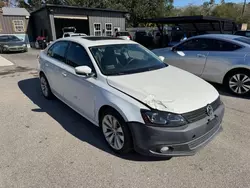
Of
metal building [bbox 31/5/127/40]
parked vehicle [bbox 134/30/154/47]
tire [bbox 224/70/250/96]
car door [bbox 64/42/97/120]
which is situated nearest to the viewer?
car door [bbox 64/42/97/120]

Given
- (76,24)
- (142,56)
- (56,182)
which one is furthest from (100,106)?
(76,24)

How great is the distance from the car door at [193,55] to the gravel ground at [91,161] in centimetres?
212

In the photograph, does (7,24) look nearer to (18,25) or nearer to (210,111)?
(18,25)

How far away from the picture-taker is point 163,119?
7.79ft

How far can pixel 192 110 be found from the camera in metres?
2.45

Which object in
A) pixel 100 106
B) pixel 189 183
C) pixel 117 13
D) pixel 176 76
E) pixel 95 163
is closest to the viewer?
pixel 189 183

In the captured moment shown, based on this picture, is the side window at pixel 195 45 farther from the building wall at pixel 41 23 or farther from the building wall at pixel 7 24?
the building wall at pixel 7 24

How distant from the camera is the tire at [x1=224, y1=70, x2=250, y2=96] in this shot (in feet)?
16.7

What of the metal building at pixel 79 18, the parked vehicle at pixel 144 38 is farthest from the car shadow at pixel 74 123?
the parked vehicle at pixel 144 38

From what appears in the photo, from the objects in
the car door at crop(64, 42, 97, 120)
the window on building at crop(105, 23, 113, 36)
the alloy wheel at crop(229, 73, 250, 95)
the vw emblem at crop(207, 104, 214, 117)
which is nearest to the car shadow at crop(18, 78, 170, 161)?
the car door at crop(64, 42, 97, 120)

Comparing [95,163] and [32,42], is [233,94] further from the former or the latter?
[32,42]

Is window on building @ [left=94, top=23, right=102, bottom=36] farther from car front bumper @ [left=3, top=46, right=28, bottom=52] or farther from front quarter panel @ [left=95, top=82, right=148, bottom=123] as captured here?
front quarter panel @ [left=95, top=82, right=148, bottom=123]

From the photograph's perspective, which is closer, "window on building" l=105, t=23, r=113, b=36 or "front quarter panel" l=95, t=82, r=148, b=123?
"front quarter panel" l=95, t=82, r=148, b=123

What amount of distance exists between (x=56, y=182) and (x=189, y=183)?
5.13 feet
